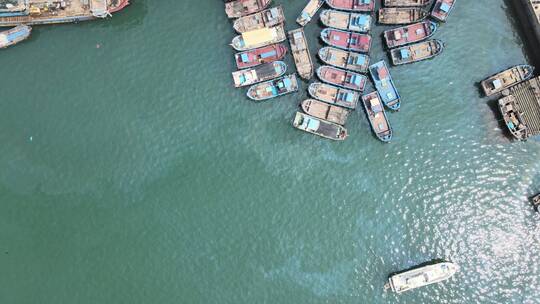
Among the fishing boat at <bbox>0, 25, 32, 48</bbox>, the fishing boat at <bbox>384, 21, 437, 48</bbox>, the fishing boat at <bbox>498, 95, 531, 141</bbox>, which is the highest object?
the fishing boat at <bbox>0, 25, 32, 48</bbox>

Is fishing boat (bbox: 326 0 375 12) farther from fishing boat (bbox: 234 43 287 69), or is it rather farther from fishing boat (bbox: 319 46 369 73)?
fishing boat (bbox: 234 43 287 69)

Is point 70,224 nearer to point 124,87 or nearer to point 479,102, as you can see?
point 124,87

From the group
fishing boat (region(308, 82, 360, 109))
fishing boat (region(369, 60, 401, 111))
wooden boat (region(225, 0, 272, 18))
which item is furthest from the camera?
wooden boat (region(225, 0, 272, 18))

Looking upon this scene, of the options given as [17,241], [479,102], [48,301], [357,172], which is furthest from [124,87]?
[479,102]

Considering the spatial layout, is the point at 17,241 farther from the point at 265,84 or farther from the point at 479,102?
the point at 479,102

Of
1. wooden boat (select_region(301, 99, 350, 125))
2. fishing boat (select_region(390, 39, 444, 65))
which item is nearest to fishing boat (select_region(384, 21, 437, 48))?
fishing boat (select_region(390, 39, 444, 65))

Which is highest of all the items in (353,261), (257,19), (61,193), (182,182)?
(257,19)

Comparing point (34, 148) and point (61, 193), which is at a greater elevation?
point (34, 148)
